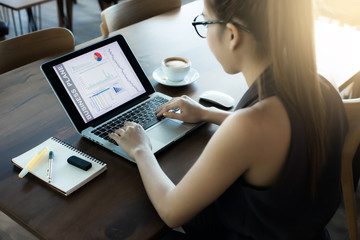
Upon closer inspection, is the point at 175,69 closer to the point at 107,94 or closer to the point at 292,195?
the point at 107,94

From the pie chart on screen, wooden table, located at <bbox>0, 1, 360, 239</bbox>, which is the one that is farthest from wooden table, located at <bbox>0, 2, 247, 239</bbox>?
the pie chart on screen

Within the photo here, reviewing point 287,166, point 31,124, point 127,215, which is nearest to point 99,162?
point 127,215

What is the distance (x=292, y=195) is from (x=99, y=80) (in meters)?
0.65

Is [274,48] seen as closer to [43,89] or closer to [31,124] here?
[31,124]

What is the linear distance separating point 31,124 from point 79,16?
12.3 feet

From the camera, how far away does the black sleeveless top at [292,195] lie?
0.77 meters

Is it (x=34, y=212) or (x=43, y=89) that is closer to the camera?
(x=34, y=212)

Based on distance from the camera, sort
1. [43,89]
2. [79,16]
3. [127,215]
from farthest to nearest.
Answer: [79,16]
[43,89]
[127,215]

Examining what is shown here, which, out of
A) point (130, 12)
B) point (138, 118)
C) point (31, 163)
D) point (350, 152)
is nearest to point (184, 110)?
point (138, 118)

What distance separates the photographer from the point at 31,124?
3.73 feet

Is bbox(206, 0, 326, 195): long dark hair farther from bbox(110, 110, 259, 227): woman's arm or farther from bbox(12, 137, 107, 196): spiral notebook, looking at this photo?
bbox(12, 137, 107, 196): spiral notebook

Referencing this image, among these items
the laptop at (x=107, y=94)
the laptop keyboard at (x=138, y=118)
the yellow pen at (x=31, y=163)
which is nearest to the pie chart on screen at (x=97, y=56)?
the laptop at (x=107, y=94)

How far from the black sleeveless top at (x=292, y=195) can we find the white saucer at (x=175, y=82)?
49cm

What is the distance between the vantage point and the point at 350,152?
4.14 feet
